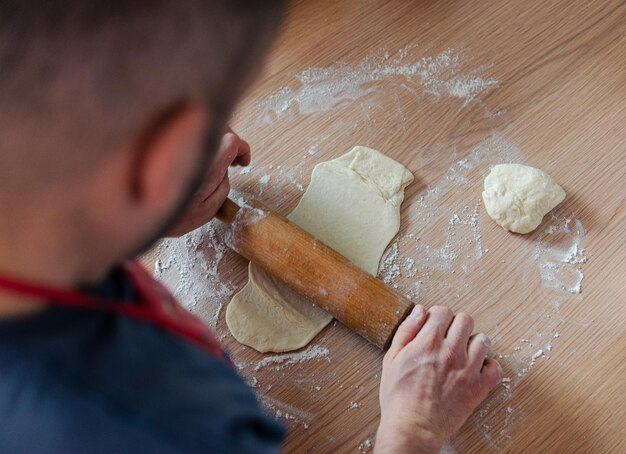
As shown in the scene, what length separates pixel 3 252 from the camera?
1.45 feet

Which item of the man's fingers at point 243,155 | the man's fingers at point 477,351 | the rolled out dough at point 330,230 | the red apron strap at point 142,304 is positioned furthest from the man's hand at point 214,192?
the man's fingers at point 477,351

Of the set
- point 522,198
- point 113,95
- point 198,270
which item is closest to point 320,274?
point 198,270

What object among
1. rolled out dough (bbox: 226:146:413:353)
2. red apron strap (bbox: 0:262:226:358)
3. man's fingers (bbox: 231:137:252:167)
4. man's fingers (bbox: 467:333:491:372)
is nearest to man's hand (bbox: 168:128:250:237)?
man's fingers (bbox: 231:137:252:167)

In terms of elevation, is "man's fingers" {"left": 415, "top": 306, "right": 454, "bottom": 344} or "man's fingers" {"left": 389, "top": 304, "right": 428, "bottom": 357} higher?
"man's fingers" {"left": 389, "top": 304, "right": 428, "bottom": 357}

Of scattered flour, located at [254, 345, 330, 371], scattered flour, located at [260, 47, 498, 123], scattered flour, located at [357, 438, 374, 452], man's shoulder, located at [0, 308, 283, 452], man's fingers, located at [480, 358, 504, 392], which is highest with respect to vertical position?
man's shoulder, located at [0, 308, 283, 452]

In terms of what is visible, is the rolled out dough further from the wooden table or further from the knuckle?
the knuckle

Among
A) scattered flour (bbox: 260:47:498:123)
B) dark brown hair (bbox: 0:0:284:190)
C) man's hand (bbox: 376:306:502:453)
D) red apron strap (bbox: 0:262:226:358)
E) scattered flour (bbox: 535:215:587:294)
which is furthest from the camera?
scattered flour (bbox: 260:47:498:123)

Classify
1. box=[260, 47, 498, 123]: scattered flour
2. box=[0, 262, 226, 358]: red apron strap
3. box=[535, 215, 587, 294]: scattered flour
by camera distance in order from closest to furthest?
box=[0, 262, 226, 358]: red apron strap
box=[535, 215, 587, 294]: scattered flour
box=[260, 47, 498, 123]: scattered flour

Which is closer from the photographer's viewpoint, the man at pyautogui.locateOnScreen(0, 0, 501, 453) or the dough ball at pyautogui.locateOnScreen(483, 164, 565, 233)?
the man at pyautogui.locateOnScreen(0, 0, 501, 453)

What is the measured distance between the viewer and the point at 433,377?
0.92m

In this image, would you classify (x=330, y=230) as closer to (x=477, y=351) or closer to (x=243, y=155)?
(x=243, y=155)

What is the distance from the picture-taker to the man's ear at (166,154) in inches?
15.5

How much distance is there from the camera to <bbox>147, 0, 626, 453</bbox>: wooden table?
0.93m

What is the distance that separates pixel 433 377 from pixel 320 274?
8.8 inches
